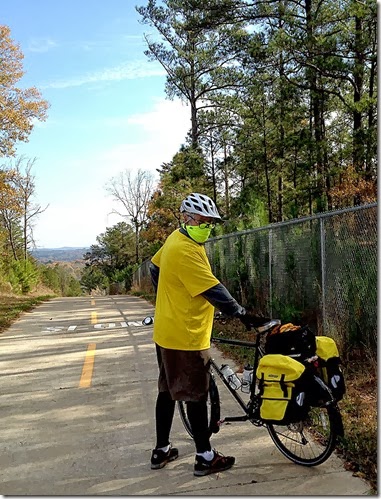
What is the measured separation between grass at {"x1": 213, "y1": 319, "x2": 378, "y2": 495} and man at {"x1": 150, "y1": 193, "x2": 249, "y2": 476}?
97 cm

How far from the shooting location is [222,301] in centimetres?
380

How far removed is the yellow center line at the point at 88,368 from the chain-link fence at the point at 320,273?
341cm

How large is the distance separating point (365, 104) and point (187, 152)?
12.7 metres

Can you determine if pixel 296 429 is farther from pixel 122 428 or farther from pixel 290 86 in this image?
pixel 290 86

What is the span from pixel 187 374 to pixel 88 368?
418cm

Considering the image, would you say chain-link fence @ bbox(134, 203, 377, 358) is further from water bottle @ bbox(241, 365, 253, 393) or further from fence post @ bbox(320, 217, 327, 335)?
water bottle @ bbox(241, 365, 253, 393)

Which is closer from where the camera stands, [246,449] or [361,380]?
[246,449]

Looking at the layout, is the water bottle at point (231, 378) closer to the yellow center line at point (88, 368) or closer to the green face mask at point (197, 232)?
the green face mask at point (197, 232)

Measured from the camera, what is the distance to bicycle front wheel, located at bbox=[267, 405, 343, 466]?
3.88 metres

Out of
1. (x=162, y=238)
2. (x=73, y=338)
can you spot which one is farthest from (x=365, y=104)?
(x=162, y=238)

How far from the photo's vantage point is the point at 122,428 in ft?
16.7

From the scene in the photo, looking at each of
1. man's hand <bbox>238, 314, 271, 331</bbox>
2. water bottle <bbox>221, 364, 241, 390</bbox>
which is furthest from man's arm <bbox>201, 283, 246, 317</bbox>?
water bottle <bbox>221, 364, 241, 390</bbox>

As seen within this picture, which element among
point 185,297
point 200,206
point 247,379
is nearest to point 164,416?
point 247,379

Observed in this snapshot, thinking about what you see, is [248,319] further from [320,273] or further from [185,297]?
[320,273]
